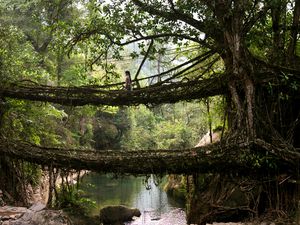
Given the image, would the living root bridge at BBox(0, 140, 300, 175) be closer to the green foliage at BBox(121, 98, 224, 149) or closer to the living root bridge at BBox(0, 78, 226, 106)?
the living root bridge at BBox(0, 78, 226, 106)

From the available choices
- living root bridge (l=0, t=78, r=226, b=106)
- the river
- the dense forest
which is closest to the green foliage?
the river

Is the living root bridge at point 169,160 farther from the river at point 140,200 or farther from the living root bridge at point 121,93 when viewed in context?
the river at point 140,200

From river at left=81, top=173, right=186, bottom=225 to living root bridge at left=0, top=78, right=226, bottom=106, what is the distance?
270 centimetres

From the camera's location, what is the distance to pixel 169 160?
17.4 feet

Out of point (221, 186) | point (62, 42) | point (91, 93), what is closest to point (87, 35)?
point (62, 42)

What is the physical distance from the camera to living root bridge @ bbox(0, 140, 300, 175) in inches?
201

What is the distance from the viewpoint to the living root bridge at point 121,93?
6.53 metres

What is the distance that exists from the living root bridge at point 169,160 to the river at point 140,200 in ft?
11.3

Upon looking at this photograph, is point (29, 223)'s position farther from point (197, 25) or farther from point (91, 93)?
point (197, 25)

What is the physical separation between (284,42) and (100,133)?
21665 millimetres

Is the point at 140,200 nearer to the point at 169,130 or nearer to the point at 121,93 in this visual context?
the point at 121,93

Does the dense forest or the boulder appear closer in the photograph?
the dense forest

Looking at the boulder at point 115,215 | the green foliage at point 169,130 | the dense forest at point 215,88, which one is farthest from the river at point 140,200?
the green foliage at point 169,130

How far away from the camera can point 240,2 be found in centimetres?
559
